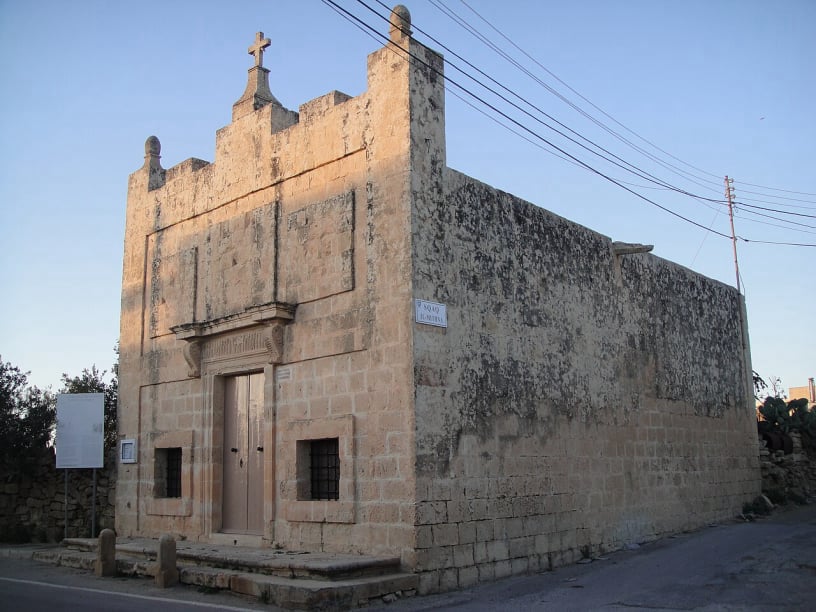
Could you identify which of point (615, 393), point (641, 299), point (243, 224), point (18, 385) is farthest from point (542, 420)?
point (18, 385)

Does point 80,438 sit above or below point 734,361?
below

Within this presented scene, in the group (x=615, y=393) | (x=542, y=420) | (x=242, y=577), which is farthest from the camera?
(x=615, y=393)

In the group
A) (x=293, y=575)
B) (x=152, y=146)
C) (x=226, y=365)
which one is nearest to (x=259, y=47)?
(x=152, y=146)

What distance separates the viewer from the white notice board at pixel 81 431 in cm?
1255

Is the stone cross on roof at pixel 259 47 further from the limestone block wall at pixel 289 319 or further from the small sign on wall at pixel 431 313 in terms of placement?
the small sign on wall at pixel 431 313

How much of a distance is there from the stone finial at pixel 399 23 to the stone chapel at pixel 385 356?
34 mm

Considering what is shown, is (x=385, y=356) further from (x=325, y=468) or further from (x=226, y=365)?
(x=226, y=365)

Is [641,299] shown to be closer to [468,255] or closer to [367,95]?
[468,255]

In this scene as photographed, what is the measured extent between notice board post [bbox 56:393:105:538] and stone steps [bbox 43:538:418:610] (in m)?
3.02

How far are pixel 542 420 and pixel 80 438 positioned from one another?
24.0ft

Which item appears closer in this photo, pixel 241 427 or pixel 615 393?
pixel 241 427

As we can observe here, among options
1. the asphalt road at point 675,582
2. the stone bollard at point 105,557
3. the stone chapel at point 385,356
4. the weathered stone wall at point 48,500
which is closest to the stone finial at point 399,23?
the stone chapel at point 385,356

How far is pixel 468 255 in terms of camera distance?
380 inches

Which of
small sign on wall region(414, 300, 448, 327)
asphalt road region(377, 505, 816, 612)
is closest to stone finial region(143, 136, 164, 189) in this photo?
small sign on wall region(414, 300, 448, 327)
